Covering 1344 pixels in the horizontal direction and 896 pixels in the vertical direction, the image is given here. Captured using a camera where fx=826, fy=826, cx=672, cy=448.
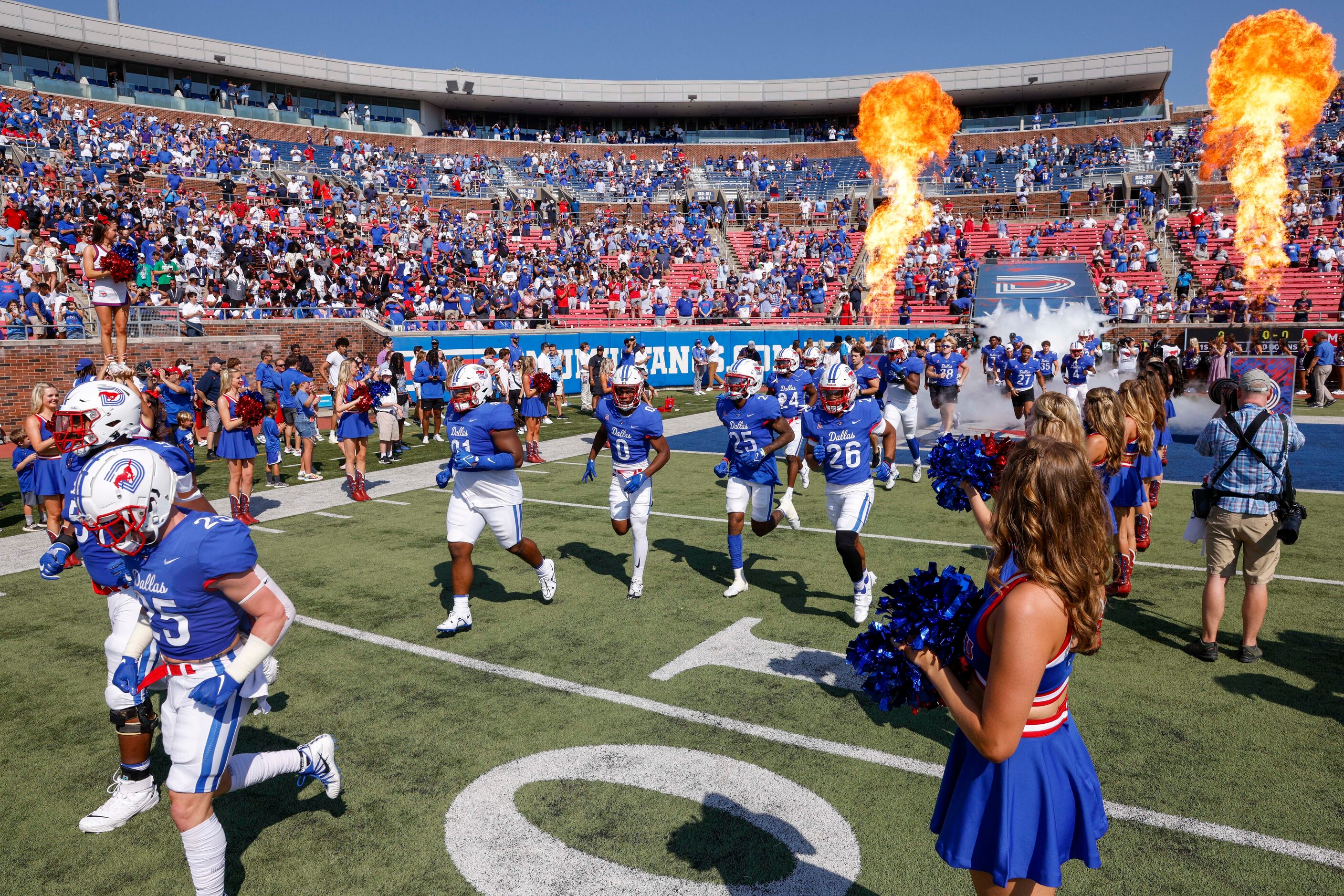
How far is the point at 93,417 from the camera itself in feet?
12.5

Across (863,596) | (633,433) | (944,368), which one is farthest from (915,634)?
(944,368)

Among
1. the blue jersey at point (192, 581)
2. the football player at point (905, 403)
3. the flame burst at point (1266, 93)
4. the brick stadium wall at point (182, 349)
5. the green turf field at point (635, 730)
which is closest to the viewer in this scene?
the blue jersey at point (192, 581)

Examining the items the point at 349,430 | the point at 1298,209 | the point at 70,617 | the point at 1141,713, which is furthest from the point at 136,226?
the point at 1298,209

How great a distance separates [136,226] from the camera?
24578 mm

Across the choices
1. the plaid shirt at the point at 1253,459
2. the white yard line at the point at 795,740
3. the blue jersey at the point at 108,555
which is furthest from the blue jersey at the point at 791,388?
the blue jersey at the point at 108,555

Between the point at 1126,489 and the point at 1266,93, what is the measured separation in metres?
42.5

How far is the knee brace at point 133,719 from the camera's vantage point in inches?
171

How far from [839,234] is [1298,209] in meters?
18.3

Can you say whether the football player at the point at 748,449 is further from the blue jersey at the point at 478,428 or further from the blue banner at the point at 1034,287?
the blue banner at the point at 1034,287

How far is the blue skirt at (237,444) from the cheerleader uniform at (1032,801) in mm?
9877

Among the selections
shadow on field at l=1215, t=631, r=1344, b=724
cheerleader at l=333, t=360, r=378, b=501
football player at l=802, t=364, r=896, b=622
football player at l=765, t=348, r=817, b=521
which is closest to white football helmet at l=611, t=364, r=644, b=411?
football player at l=802, t=364, r=896, b=622

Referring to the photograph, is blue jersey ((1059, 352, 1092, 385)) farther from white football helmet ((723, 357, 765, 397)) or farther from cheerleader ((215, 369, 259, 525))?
cheerleader ((215, 369, 259, 525))

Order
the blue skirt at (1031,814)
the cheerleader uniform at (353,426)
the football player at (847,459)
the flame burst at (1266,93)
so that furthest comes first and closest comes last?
1. the flame burst at (1266,93)
2. the cheerleader uniform at (353,426)
3. the football player at (847,459)
4. the blue skirt at (1031,814)

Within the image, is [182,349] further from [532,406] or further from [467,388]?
[467,388]
